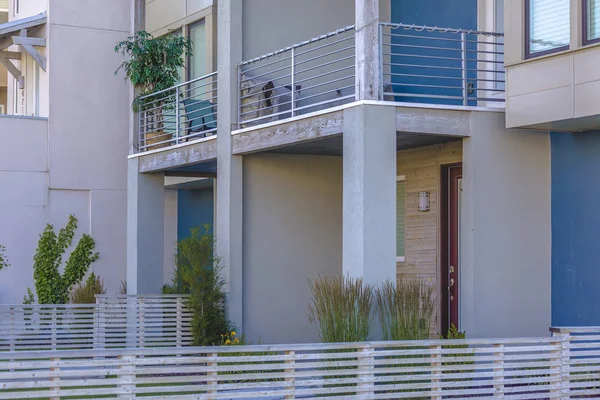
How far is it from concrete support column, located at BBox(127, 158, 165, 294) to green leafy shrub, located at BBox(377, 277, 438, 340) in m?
7.42

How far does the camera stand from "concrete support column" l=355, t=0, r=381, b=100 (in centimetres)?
1139

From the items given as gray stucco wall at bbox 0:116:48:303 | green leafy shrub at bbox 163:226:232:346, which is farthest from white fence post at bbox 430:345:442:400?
gray stucco wall at bbox 0:116:48:303

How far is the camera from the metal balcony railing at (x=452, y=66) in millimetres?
12234

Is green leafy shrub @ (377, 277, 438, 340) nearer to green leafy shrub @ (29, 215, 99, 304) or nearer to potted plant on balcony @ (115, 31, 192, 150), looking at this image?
potted plant on balcony @ (115, 31, 192, 150)

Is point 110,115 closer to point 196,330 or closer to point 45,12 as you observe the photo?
point 45,12

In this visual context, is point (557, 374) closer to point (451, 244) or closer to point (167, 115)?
point (451, 244)

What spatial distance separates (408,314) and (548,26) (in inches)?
148

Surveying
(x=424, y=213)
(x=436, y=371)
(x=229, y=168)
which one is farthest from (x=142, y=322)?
(x=436, y=371)

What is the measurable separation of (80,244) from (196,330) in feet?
22.5

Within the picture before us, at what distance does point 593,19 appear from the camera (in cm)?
1091

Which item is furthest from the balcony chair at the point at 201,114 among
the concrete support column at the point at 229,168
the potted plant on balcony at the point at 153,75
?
the concrete support column at the point at 229,168

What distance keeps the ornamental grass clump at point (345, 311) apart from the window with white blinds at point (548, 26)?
349 cm

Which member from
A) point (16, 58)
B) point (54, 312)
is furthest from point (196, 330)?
point (16, 58)

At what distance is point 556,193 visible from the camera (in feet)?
40.1
